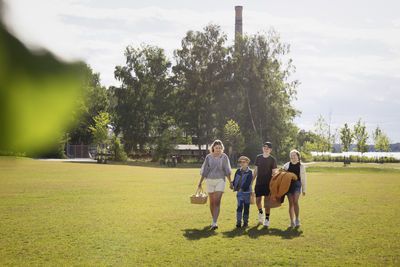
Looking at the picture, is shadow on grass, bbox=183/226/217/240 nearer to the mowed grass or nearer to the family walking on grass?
the mowed grass

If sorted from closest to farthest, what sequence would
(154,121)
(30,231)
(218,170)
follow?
(30,231), (218,170), (154,121)

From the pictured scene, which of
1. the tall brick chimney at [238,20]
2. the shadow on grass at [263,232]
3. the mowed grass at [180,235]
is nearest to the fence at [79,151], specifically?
the tall brick chimney at [238,20]

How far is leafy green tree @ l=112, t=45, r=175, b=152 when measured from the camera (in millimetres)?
84312

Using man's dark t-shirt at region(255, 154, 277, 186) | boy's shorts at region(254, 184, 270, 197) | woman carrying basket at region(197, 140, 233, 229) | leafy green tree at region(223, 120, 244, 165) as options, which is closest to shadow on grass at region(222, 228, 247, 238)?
woman carrying basket at region(197, 140, 233, 229)

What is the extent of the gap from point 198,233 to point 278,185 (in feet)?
8.31

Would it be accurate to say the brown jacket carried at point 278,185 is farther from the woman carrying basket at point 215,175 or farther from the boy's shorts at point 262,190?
the woman carrying basket at point 215,175

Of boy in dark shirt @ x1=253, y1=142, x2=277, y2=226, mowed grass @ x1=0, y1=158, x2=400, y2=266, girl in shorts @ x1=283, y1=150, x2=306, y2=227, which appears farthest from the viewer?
boy in dark shirt @ x1=253, y1=142, x2=277, y2=226

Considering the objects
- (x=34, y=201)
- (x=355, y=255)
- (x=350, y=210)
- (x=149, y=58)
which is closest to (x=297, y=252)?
(x=355, y=255)

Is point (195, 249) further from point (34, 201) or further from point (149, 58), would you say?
point (149, 58)

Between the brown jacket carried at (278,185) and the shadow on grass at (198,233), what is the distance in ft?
5.98

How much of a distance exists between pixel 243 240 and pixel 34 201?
9.90 meters

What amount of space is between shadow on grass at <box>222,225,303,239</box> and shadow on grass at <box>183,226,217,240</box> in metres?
0.39

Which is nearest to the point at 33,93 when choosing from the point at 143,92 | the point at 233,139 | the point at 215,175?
the point at 215,175

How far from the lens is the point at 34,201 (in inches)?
634
